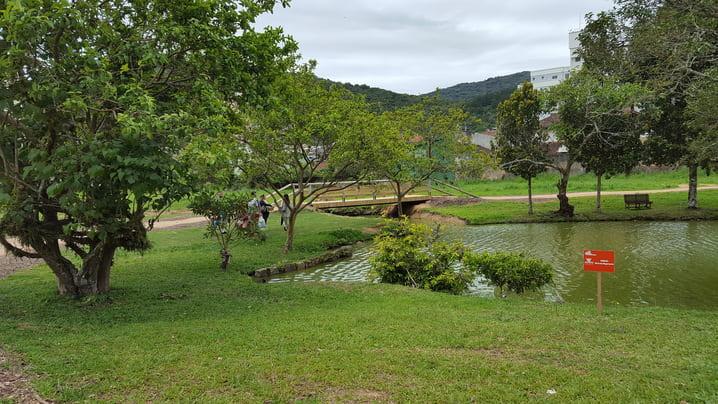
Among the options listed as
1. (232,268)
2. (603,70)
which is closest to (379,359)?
(232,268)

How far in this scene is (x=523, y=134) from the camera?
23.8m

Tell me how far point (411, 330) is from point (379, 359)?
1476mm

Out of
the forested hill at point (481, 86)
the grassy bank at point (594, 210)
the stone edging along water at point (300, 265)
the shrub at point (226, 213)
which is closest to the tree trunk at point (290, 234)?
the stone edging along water at point (300, 265)

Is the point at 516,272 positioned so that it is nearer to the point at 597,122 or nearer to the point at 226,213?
the point at 226,213

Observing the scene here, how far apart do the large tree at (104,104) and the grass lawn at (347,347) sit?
152 centimetres

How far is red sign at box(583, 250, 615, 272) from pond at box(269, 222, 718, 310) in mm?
2288

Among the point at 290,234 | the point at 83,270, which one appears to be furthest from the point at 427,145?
the point at 83,270

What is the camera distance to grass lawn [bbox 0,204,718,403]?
4258 millimetres

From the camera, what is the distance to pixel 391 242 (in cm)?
1109

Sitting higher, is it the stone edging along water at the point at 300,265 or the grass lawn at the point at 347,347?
the grass lawn at the point at 347,347

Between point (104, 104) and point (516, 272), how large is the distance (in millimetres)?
8786

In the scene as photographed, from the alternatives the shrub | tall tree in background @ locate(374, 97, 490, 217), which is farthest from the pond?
tall tree in background @ locate(374, 97, 490, 217)

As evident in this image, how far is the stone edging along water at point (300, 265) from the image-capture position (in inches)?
498

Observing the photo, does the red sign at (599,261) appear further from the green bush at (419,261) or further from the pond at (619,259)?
the green bush at (419,261)
